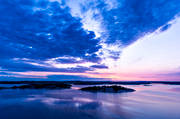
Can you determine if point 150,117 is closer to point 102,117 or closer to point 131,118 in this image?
point 131,118

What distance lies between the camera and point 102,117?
31.7 feet

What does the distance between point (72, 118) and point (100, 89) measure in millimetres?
23361

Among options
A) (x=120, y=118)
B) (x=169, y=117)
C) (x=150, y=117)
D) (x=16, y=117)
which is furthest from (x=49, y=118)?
(x=169, y=117)

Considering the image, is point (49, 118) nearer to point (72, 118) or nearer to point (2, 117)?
point (72, 118)

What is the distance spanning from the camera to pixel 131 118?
942 centimetres

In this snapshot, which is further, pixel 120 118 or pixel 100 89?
pixel 100 89

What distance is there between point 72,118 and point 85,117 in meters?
1.04

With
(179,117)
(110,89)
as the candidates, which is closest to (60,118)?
(179,117)

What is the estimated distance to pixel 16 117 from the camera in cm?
963

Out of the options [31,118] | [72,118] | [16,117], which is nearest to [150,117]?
[72,118]

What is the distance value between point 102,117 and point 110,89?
73.5 feet

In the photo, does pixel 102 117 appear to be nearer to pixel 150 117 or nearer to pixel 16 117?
pixel 150 117

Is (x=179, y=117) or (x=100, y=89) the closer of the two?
(x=179, y=117)

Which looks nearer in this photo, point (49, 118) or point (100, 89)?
point (49, 118)
